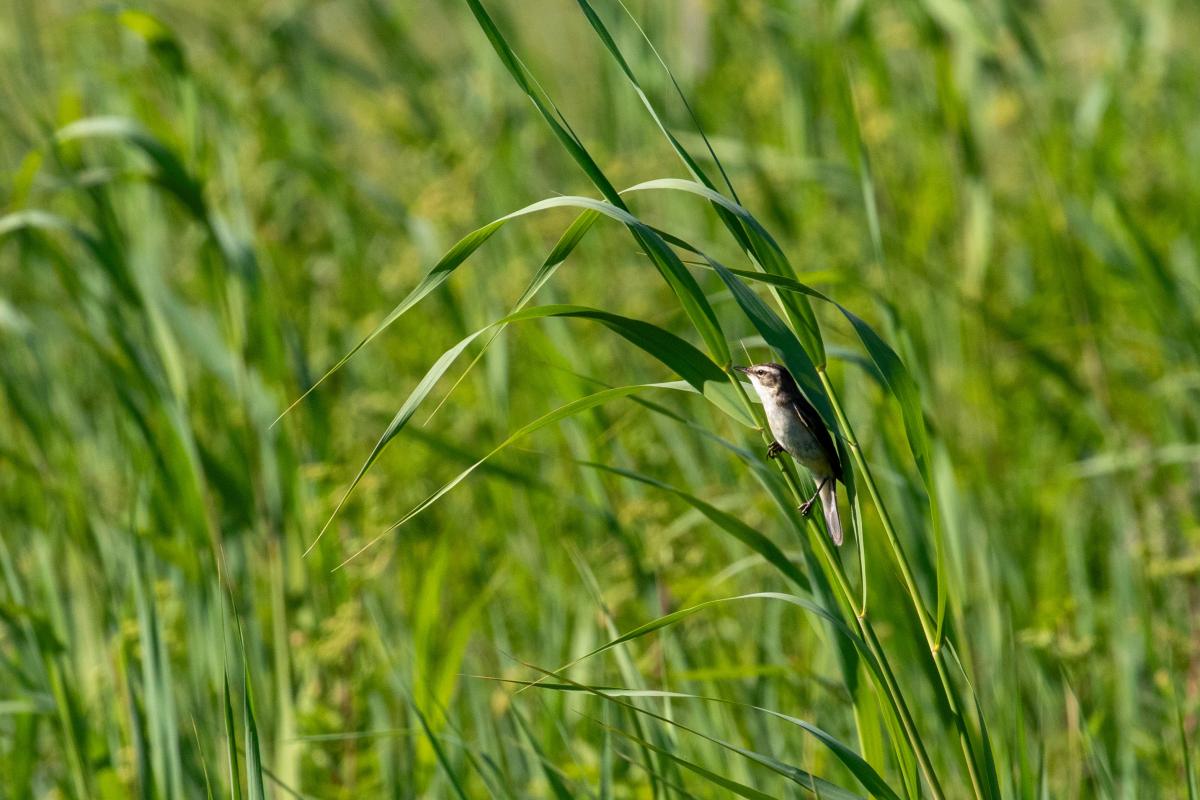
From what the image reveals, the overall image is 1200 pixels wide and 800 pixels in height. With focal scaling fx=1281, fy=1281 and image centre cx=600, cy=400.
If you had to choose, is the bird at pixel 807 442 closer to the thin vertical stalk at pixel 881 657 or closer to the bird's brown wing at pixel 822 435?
the bird's brown wing at pixel 822 435

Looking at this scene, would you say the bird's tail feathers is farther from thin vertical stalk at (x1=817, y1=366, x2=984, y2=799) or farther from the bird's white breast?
thin vertical stalk at (x1=817, y1=366, x2=984, y2=799)

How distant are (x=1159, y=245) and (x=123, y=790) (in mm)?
3071

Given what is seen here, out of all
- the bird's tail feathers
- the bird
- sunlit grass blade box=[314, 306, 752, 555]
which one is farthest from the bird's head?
sunlit grass blade box=[314, 306, 752, 555]

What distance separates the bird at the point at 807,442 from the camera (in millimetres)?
1463

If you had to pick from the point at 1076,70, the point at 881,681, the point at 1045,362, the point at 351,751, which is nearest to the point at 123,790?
the point at 351,751

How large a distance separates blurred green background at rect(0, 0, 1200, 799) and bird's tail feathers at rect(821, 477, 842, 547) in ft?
0.30

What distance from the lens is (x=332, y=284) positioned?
13.1 feet

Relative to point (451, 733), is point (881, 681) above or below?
above

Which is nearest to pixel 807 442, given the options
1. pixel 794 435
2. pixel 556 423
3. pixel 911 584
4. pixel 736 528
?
pixel 794 435

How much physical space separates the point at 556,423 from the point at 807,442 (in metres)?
1.57

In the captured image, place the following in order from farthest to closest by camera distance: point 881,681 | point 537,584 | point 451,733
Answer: point 537,584
point 451,733
point 881,681

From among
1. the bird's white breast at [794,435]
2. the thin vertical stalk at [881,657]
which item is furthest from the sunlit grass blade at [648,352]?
the bird's white breast at [794,435]

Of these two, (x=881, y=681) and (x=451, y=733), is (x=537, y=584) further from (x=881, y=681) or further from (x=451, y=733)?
(x=881, y=681)

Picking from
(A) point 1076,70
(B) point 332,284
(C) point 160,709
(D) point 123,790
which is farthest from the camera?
(A) point 1076,70
